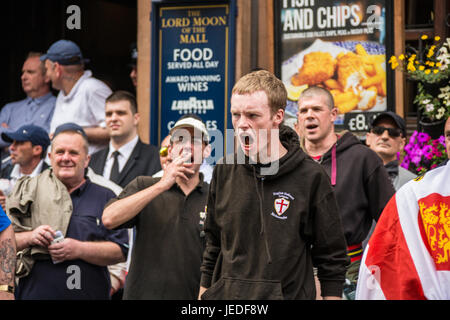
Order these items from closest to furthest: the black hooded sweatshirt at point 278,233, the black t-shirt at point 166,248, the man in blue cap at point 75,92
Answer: the black hooded sweatshirt at point 278,233, the black t-shirt at point 166,248, the man in blue cap at point 75,92

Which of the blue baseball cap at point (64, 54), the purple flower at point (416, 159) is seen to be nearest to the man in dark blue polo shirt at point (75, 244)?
the blue baseball cap at point (64, 54)

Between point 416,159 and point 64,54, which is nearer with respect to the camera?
point 416,159

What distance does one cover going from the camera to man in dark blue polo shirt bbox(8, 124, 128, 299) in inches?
229

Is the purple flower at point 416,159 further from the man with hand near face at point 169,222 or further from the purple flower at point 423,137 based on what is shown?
the man with hand near face at point 169,222

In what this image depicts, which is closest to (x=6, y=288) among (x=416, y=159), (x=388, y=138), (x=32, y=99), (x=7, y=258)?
(x=7, y=258)

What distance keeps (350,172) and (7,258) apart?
8.28 feet

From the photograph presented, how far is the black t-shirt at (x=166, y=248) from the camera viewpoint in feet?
17.2

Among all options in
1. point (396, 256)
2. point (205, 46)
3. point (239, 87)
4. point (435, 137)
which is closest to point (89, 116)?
point (205, 46)

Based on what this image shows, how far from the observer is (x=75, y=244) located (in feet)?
19.1

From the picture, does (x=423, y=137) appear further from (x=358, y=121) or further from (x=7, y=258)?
(x=7, y=258)

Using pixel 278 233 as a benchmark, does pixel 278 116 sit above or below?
above

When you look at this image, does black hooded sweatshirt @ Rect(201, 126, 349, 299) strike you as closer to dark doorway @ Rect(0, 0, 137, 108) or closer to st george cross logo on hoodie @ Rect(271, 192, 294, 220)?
st george cross logo on hoodie @ Rect(271, 192, 294, 220)
